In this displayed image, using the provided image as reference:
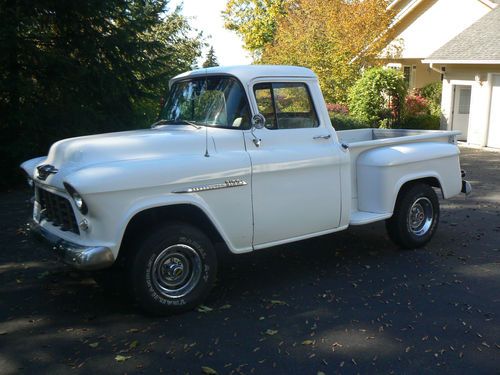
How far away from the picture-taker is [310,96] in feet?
18.8

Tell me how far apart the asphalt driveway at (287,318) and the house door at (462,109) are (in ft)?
43.8

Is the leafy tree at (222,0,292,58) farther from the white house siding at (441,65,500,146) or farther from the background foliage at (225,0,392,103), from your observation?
the white house siding at (441,65,500,146)

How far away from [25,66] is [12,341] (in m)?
8.94

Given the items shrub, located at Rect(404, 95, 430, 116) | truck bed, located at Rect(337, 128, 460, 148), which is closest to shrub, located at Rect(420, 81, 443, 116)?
shrub, located at Rect(404, 95, 430, 116)

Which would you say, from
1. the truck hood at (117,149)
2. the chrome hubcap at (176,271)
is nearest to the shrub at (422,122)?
the truck hood at (117,149)

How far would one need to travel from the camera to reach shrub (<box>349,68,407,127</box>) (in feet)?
62.0

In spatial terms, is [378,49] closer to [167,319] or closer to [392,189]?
→ [392,189]

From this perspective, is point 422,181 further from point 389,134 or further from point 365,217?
point 389,134

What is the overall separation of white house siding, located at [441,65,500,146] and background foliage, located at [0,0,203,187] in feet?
33.5

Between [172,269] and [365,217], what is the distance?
240 cm

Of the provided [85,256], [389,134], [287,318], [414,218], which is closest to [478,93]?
[389,134]

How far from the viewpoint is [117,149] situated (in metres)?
4.72

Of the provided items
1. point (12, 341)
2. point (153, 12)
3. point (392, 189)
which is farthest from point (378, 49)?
point (12, 341)

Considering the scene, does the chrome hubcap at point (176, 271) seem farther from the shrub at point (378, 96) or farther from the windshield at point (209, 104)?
the shrub at point (378, 96)
